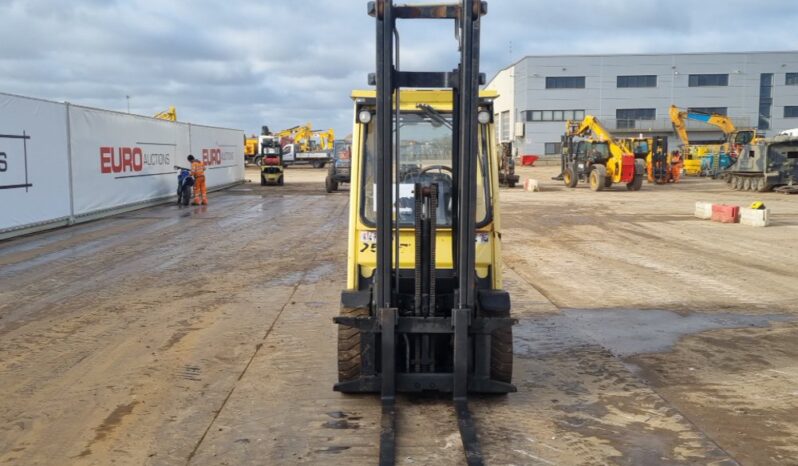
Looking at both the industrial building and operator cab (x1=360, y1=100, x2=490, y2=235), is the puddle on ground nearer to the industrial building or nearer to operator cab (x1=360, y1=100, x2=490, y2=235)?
operator cab (x1=360, y1=100, x2=490, y2=235)

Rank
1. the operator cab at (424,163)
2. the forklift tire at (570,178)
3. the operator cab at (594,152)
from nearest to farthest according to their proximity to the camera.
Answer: the operator cab at (424,163)
the operator cab at (594,152)
the forklift tire at (570,178)

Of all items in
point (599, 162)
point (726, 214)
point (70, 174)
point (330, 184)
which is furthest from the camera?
point (599, 162)

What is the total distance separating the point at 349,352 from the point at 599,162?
99.4 feet

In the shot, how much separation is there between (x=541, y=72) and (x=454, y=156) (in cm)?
7039

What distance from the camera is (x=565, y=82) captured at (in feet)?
239

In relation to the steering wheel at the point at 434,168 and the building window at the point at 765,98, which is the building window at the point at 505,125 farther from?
the steering wheel at the point at 434,168

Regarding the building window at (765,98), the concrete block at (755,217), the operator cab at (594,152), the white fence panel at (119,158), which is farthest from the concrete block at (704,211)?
the building window at (765,98)

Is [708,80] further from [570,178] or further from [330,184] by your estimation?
[330,184]

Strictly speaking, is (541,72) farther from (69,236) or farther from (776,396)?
(776,396)

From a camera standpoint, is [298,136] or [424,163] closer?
[424,163]

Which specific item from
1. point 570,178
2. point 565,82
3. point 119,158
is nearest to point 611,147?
point 570,178

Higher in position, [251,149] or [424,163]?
[251,149]

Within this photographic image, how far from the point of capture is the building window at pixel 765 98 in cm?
7150

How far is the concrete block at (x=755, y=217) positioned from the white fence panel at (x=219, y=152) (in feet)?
69.3
